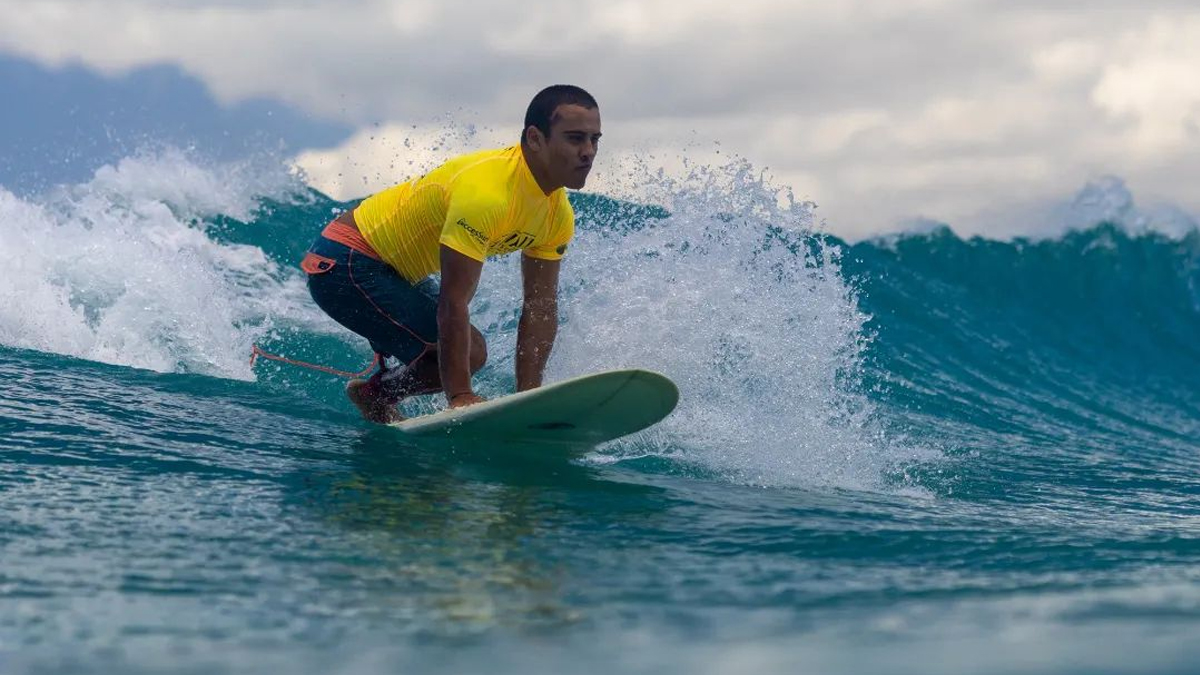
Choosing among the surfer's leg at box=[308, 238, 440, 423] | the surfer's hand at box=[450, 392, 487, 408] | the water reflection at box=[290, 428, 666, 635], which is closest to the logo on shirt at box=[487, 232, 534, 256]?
the surfer's leg at box=[308, 238, 440, 423]

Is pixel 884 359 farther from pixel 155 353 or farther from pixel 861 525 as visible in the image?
pixel 861 525

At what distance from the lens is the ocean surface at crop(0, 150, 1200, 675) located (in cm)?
298

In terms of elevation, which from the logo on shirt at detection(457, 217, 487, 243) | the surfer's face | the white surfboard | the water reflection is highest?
the surfer's face

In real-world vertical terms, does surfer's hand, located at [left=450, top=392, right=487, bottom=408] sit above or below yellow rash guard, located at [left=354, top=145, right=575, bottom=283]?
below

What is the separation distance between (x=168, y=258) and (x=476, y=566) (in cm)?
661

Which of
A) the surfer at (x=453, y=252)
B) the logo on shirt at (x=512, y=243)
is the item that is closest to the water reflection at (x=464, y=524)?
the surfer at (x=453, y=252)

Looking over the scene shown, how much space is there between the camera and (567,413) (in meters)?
5.64

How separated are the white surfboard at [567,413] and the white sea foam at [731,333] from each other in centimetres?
45

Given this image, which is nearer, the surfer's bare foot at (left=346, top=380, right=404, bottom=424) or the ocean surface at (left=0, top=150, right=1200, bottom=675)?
the ocean surface at (left=0, top=150, right=1200, bottom=675)

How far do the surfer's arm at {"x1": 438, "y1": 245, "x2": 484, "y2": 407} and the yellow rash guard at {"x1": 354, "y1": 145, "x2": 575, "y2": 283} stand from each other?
0.06 meters

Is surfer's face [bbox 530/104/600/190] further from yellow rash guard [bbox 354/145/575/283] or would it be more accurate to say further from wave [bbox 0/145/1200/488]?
wave [bbox 0/145/1200/488]

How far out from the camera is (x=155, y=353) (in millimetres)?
8211

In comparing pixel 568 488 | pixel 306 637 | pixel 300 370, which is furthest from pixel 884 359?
pixel 306 637

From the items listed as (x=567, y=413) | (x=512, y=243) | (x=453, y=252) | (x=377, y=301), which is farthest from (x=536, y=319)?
(x=453, y=252)
